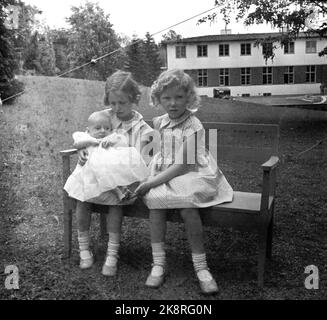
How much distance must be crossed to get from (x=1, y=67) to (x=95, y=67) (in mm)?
1915

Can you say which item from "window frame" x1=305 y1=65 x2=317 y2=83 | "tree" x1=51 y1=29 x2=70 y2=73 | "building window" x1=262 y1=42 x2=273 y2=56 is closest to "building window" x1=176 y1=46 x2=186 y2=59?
"building window" x1=262 y1=42 x2=273 y2=56

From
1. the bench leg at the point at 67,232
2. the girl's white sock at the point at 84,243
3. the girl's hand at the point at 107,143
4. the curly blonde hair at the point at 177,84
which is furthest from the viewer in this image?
the bench leg at the point at 67,232

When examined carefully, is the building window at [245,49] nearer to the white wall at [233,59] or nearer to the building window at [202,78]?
the white wall at [233,59]

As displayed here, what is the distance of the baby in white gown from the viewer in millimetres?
2361

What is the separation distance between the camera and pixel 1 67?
Answer: 4.69 m

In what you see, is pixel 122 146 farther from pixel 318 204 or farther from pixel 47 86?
pixel 318 204

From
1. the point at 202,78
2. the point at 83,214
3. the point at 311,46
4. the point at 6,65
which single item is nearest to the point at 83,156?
the point at 83,214

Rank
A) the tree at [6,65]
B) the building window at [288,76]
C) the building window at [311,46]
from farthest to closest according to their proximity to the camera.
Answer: the tree at [6,65], the building window at [311,46], the building window at [288,76]

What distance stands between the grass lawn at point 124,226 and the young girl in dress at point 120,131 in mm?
127

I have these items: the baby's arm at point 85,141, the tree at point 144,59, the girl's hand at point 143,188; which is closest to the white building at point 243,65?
the tree at point 144,59

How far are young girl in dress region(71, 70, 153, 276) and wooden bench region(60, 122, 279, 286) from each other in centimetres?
9

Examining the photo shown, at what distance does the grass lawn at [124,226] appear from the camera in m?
2.40

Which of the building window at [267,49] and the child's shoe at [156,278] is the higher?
the building window at [267,49]

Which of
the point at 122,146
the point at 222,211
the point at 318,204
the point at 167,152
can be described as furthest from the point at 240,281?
the point at 318,204
